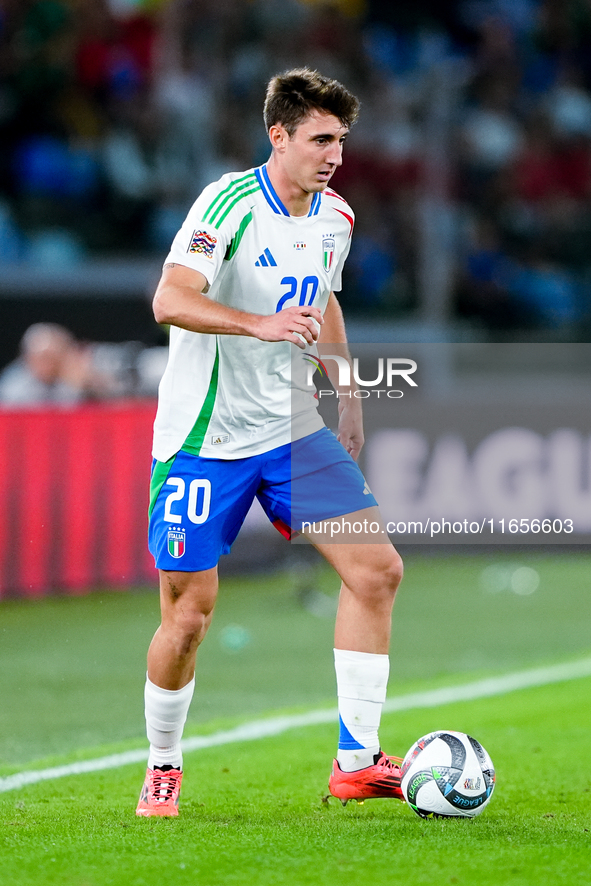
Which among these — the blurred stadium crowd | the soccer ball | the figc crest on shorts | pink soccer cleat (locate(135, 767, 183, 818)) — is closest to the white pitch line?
pink soccer cleat (locate(135, 767, 183, 818))

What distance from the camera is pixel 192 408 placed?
4.08m

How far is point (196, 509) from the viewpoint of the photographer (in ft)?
13.2

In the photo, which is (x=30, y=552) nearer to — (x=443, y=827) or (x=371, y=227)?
(x=443, y=827)

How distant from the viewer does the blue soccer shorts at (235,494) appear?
4.02m

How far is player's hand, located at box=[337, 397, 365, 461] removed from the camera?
4.52 m

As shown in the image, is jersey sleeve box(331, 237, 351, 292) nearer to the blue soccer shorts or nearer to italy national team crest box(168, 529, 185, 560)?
the blue soccer shorts

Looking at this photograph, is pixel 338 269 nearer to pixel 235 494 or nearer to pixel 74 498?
pixel 235 494

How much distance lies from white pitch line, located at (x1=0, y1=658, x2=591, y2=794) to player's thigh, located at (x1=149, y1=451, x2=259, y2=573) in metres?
1.22

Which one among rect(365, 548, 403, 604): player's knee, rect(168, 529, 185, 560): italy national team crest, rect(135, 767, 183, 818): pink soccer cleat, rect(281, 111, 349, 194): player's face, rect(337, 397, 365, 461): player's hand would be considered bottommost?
rect(135, 767, 183, 818): pink soccer cleat

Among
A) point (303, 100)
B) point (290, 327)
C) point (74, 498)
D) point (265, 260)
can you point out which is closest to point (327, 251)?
point (265, 260)

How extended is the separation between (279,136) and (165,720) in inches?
75.7

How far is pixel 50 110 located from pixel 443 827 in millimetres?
10854

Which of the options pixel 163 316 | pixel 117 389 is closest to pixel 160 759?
pixel 163 316

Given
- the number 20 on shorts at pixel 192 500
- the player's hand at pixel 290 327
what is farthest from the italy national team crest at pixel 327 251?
the number 20 on shorts at pixel 192 500
